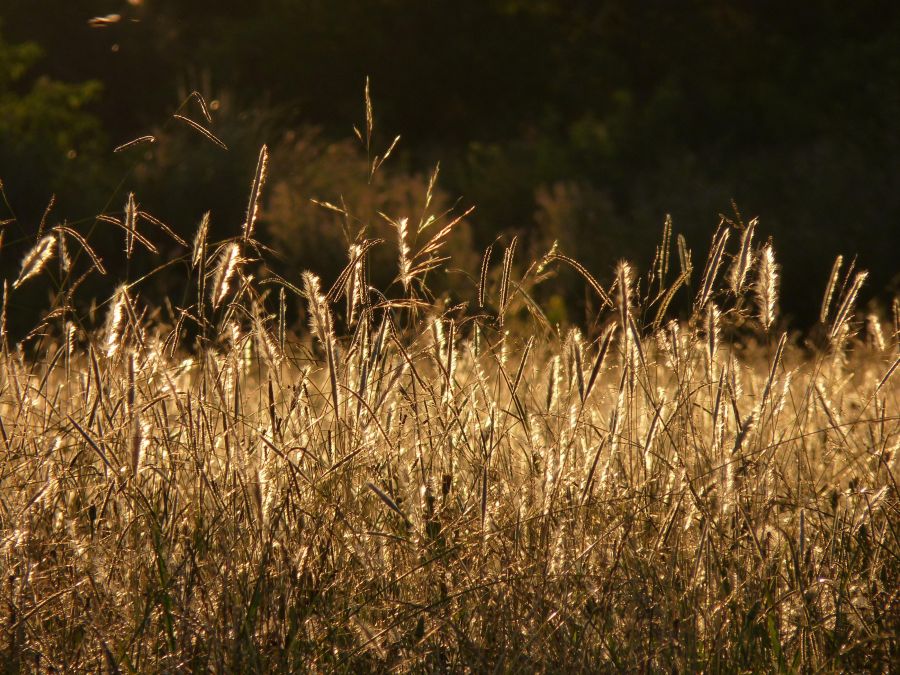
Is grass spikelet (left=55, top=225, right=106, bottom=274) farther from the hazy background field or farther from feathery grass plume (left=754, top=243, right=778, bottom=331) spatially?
feathery grass plume (left=754, top=243, right=778, bottom=331)

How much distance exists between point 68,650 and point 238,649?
33 centimetres

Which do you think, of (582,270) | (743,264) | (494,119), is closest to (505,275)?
(582,270)

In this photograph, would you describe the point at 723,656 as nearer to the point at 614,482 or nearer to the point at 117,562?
the point at 614,482

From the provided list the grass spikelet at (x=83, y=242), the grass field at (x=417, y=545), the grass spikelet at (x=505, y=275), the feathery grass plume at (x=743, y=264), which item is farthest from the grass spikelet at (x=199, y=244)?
the feathery grass plume at (x=743, y=264)

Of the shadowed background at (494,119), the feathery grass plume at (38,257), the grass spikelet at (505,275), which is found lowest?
the shadowed background at (494,119)

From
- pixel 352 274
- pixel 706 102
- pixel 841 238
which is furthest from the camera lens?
pixel 706 102

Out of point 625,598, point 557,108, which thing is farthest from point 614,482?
point 557,108

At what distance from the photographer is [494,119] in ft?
96.1

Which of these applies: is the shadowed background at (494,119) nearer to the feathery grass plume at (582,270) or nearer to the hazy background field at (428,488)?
the hazy background field at (428,488)

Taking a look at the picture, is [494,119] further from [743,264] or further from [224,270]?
[224,270]

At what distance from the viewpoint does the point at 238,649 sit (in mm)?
1704

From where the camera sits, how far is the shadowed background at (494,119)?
10.3 meters

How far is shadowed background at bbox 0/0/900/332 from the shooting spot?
10.3 m

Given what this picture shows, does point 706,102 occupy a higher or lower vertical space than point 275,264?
higher
